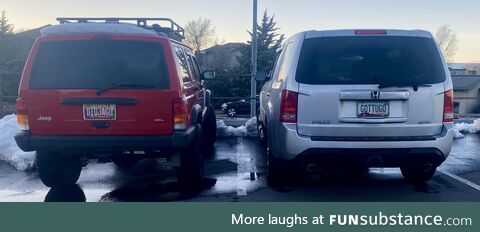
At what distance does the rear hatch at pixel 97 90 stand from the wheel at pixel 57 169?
0.59 m

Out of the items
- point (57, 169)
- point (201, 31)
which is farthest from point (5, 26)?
point (57, 169)

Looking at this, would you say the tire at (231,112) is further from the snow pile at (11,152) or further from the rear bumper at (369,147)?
the rear bumper at (369,147)

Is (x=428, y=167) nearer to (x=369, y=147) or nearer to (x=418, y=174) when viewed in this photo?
(x=418, y=174)

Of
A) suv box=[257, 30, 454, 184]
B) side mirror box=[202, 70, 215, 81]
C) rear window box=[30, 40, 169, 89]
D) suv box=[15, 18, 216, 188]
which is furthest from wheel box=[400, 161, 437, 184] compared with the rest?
side mirror box=[202, 70, 215, 81]

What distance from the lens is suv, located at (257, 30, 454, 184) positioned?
4.44 m

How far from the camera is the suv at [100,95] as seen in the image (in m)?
4.56

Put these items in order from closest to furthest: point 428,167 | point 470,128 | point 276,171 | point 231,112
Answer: point 428,167
point 276,171
point 470,128
point 231,112

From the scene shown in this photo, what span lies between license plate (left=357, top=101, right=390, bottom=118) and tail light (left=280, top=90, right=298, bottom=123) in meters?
0.66

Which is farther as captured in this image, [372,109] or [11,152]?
[11,152]

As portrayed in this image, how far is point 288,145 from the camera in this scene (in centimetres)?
458

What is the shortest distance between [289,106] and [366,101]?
792 millimetres

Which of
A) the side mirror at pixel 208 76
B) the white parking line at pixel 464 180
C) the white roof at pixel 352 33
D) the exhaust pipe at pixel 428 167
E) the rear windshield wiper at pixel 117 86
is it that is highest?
the white roof at pixel 352 33

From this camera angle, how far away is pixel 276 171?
5.37 m

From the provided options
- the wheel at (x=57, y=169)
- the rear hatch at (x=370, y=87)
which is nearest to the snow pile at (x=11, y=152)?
the wheel at (x=57, y=169)
